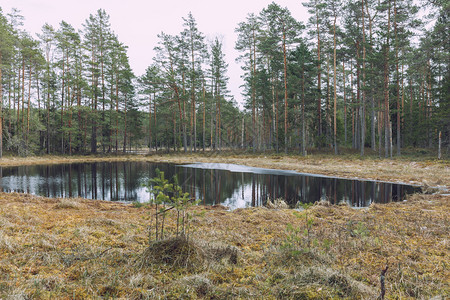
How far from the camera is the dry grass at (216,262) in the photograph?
2.51 m

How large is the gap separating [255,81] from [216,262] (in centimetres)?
3235

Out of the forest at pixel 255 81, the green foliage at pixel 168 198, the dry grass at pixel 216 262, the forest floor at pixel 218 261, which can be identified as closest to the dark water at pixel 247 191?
the forest floor at pixel 218 261

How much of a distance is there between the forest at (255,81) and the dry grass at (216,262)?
24.7 m

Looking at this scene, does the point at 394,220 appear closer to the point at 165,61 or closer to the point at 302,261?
the point at 302,261

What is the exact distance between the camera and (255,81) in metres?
33.4

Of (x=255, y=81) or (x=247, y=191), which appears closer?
(x=247, y=191)

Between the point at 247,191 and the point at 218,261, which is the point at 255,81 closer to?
the point at 247,191

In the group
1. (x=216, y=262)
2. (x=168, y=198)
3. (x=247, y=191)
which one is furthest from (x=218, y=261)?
(x=247, y=191)

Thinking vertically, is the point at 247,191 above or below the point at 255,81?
below

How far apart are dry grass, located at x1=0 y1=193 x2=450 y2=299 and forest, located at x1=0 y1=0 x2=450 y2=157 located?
2473 cm

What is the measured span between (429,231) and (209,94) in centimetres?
3845

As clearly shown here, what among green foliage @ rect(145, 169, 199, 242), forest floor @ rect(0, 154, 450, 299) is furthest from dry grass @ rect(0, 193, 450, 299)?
green foliage @ rect(145, 169, 199, 242)

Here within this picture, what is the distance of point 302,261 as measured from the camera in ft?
10.4

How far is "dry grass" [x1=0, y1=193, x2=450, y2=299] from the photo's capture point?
8.24ft
